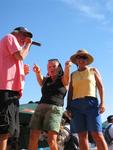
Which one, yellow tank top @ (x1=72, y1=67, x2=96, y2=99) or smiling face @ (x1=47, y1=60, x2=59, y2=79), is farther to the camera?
smiling face @ (x1=47, y1=60, x2=59, y2=79)

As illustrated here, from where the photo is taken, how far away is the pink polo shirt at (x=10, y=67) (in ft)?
17.0

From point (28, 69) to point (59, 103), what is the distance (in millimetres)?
758

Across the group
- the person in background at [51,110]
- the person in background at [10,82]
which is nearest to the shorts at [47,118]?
the person in background at [51,110]

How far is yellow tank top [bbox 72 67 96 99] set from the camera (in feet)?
20.2

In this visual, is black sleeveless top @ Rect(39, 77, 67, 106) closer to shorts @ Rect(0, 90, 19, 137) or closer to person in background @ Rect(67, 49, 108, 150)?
person in background @ Rect(67, 49, 108, 150)

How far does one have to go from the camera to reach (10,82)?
5.17 m

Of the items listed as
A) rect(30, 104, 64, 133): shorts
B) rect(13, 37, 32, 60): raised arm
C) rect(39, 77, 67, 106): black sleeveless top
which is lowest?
rect(30, 104, 64, 133): shorts

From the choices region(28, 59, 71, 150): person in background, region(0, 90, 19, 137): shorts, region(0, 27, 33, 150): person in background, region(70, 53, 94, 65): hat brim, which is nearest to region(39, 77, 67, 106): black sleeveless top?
region(28, 59, 71, 150): person in background

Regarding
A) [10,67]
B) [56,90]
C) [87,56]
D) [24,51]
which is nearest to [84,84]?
[56,90]

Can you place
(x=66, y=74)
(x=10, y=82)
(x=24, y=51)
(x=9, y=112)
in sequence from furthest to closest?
1. (x=66, y=74)
2. (x=24, y=51)
3. (x=10, y=82)
4. (x=9, y=112)

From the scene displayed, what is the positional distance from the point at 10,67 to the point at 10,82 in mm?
213

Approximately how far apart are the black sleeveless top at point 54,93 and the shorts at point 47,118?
8 cm

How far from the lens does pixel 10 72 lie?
5215 millimetres

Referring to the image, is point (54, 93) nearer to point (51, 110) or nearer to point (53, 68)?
point (51, 110)
